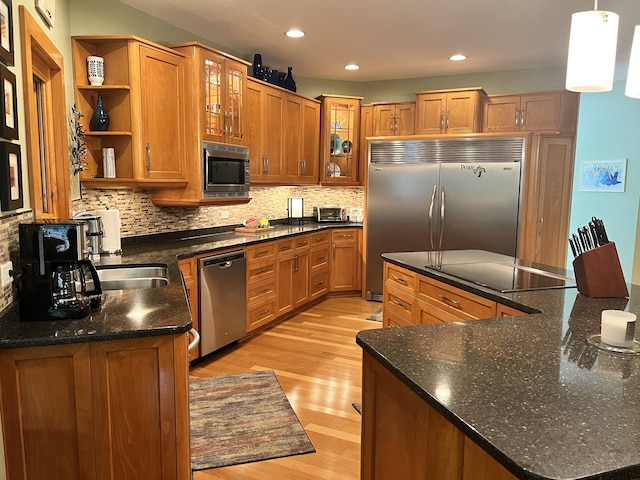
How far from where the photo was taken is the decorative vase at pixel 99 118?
10.5 ft

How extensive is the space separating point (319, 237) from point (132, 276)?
8.67 ft

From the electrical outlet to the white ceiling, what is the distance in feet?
7.91

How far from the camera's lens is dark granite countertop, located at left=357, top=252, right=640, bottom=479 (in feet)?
2.76

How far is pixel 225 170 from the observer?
3896 mm

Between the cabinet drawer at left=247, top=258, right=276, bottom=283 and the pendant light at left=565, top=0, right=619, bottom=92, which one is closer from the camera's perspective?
the pendant light at left=565, top=0, right=619, bottom=92

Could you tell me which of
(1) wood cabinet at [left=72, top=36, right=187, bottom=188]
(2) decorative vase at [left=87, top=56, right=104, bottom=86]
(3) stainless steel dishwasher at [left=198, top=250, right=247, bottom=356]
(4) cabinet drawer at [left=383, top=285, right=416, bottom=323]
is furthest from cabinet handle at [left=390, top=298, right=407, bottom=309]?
(2) decorative vase at [left=87, top=56, right=104, bottom=86]

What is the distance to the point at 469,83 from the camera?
209 inches

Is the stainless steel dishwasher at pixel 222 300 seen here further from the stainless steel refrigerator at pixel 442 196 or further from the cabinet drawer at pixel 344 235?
the stainless steel refrigerator at pixel 442 196

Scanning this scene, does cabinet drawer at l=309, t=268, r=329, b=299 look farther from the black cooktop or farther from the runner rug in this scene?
the black cooktop

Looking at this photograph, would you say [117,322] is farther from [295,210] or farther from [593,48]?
[295,210]

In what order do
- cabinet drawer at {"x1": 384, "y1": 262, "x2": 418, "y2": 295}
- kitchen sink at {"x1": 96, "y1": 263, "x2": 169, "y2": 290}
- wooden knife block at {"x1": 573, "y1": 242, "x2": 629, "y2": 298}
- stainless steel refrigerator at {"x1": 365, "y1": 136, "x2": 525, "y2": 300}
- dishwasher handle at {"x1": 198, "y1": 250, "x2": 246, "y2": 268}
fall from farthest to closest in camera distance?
stainless steel refrigerator at {"x1": 365, "y1": 136, "x2": 525, "y2": 300}
dishwasher handle at {"x1": 198, "y1": 250, "x2": 246, "y2": 268}
cabinet drawer at {"x1": 384, "y1": 262, "x2": 418, "y2": 295}
kitchen sink at {"x1": 96, "y1": 263, "x2": 169, "y2": 290}
wooden knife block at {"x1": 573, "y1": 242, "x2": 629, "y2": 298}

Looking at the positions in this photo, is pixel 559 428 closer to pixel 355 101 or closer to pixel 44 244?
pixel 44 244

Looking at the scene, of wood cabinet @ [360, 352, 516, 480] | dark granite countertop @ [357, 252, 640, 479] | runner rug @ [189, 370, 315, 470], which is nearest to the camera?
dark granite countertop @ [357, 252, 640, 479]

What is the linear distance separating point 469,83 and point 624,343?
4.53m
